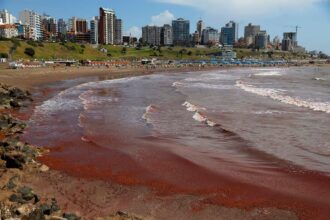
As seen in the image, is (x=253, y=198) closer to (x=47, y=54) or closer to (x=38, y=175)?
(x=38, y=175)

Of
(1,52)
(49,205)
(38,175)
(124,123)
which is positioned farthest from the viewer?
(1,52)

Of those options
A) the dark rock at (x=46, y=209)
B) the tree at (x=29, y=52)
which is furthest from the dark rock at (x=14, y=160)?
the tree at (x=29, y=52)

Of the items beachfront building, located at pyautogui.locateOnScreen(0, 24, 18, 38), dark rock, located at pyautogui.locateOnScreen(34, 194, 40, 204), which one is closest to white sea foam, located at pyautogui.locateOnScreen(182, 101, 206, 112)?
dark rock, located at pyautogui.locateOnScreen(34, 194, 40, 204)

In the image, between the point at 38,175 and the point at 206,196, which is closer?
the point at 206,196

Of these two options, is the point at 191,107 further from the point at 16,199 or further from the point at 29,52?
the point at 29,52

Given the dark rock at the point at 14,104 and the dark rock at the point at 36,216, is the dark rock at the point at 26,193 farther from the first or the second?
the dark rock at the point at 14,104

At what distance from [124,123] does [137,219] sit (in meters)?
14.9

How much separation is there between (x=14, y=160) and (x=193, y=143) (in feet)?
27.0

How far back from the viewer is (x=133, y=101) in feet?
120

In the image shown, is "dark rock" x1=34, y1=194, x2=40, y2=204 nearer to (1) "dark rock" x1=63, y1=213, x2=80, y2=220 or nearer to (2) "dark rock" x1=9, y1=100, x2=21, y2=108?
(1) "dark rock" x1=63, y1=213, x2=80, y2=220

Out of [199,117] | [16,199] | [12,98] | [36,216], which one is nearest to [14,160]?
[16,199]

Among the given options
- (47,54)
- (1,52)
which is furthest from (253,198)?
(47,54)

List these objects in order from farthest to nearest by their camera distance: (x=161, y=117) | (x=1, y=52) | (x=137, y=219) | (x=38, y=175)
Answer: (x=1, y=52), (x=161, y=117), (x=38, y=175), (x=137, y=219)

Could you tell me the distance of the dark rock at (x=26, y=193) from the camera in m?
11.3
